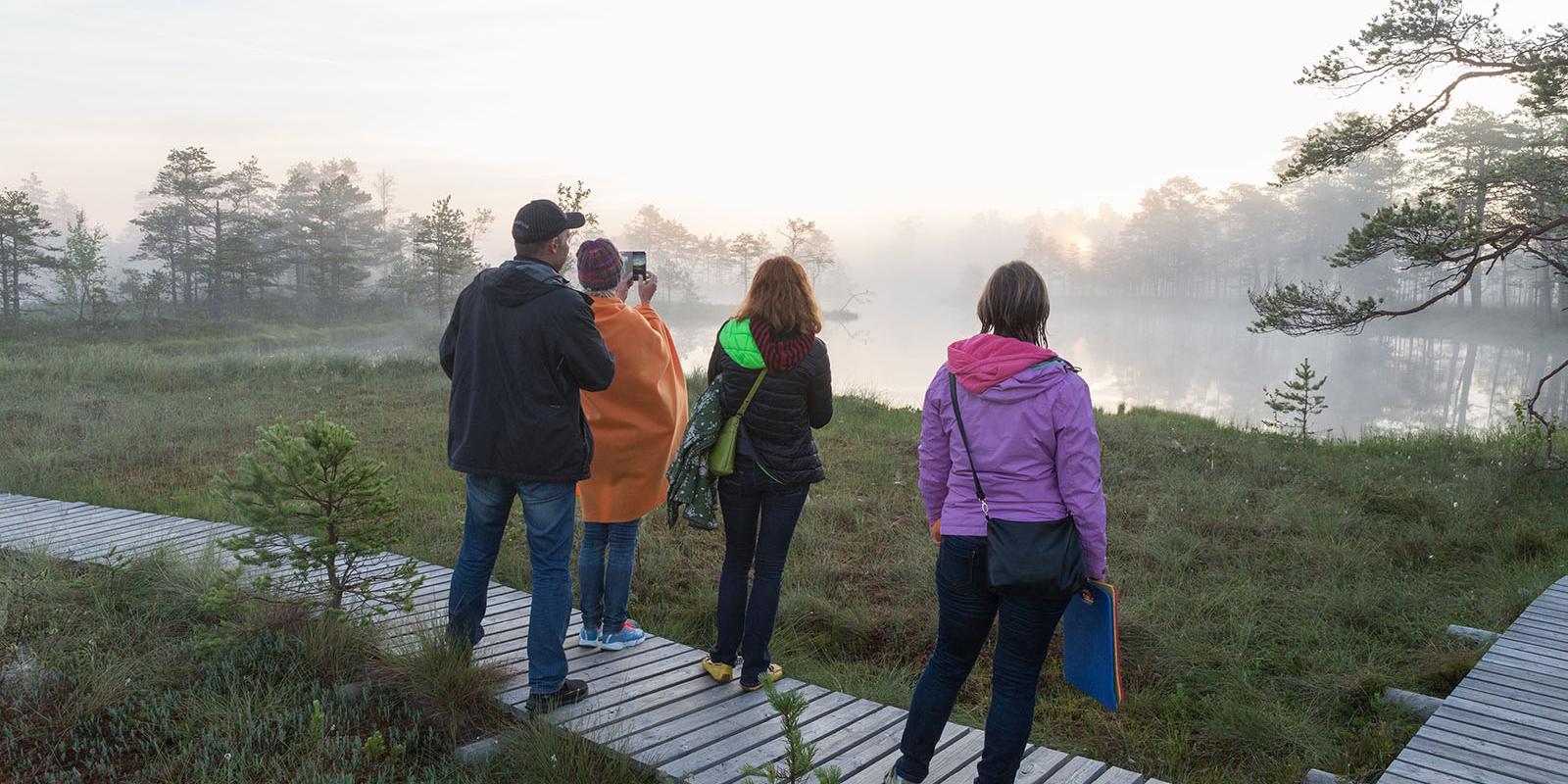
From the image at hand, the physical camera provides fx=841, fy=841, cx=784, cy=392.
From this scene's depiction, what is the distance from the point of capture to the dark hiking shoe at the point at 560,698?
341cm

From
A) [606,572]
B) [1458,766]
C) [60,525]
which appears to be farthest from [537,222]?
[60,525]

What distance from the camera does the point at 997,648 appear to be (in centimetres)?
271

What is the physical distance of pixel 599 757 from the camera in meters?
3.10

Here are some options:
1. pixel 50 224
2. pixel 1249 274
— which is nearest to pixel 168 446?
pixel 50 224

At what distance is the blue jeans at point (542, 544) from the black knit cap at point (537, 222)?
0.99 metres

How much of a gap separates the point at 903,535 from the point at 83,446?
9.46 m

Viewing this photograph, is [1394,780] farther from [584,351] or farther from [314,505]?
[314,505]

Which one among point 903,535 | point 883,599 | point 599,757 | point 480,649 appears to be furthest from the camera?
point 903,535

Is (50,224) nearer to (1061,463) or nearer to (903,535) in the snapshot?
(903,535)

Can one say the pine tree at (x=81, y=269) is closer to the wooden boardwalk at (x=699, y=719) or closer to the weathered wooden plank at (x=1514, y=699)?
the wooden boardwalk at (x=699, y=719)

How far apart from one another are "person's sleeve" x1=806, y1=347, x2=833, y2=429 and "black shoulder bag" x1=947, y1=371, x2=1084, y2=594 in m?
1.17

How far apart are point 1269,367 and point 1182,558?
3583 cm

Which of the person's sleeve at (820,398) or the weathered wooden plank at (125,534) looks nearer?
the person's sleeve at (820,398)

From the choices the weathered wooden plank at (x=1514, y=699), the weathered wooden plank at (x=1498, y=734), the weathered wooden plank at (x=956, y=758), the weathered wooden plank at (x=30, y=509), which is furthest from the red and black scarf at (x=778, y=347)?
the weathered wooden plank at (x=30, y=509)
